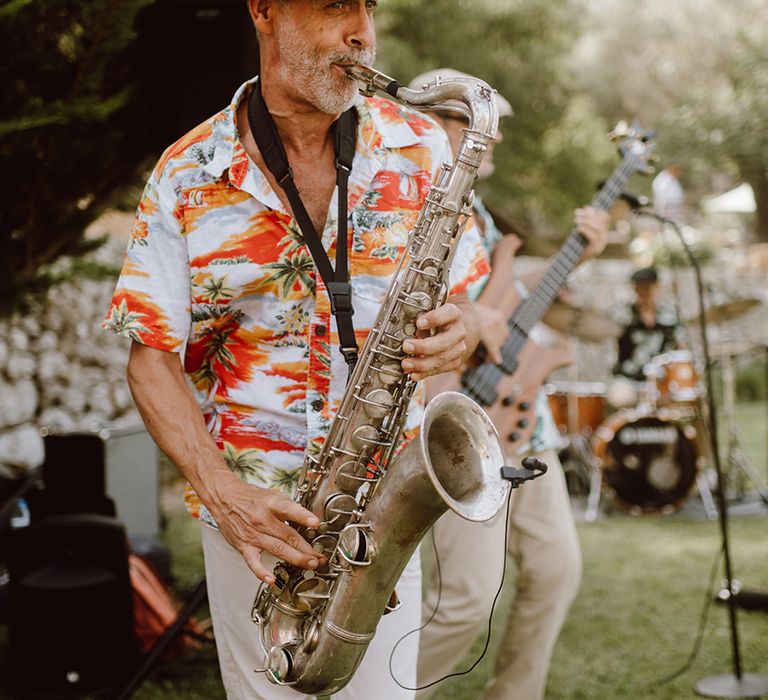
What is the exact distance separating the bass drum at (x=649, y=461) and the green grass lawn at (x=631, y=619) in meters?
0.23

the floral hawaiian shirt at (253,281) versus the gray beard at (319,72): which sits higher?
the gray beard at (319,72)

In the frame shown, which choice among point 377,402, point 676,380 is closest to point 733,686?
point 377,402

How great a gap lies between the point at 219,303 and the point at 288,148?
1.50 ft

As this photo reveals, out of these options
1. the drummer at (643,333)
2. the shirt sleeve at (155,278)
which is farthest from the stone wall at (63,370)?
the shirt sleeve at (155,278)

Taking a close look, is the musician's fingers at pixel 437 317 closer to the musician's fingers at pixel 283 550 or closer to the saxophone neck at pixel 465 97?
the saxophone neck at pixel 465 97

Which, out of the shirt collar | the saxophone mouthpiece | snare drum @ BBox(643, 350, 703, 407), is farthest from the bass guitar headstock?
snare drum @ BBox(643, 350, 703, 407)

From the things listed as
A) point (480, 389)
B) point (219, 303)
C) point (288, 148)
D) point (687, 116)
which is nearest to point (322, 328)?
point (219, 303)

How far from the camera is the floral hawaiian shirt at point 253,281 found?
2211 millimetres

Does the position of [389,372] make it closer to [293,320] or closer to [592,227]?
[293,320]

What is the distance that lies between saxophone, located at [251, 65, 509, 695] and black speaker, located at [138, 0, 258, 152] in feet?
5.77

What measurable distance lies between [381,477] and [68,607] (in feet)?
7.92

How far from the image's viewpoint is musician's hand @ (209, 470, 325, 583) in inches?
80.3

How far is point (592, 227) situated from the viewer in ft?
13.0

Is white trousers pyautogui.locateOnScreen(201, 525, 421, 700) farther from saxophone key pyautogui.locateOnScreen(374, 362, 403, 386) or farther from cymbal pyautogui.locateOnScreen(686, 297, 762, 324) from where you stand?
cymbal pyautogui.locateOnScreen(686, 297, 762, 324)
